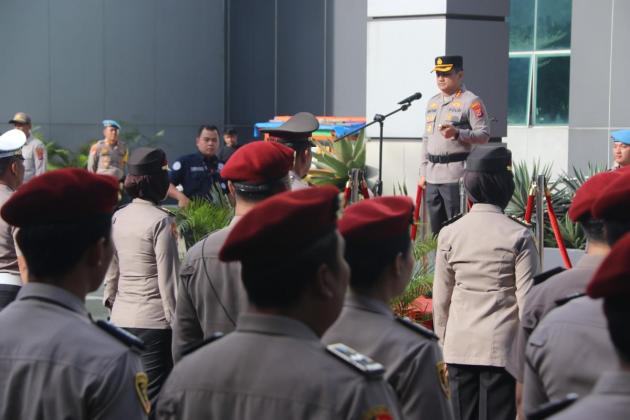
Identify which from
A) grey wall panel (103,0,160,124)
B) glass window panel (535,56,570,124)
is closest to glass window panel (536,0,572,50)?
glass window panel (535,56,570,124)

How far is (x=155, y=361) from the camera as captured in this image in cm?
600

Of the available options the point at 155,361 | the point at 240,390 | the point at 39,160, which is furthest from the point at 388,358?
the point at 39,160

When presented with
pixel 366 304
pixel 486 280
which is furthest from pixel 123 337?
pixel 486 280

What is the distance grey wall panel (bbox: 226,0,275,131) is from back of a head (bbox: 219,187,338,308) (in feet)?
73.3

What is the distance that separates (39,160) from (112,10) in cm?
745

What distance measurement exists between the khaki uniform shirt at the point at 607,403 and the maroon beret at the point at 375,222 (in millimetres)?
1053

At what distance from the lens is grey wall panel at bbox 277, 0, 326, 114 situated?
23875mm

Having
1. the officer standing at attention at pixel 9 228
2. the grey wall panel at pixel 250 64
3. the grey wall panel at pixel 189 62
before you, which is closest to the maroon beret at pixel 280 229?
the officer standing at attention at pixel 9 228

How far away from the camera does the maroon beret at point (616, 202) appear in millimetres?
3059

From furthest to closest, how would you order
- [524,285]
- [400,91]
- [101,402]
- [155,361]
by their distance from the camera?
[400,91] < [155,361] < [524,285] < [101,402]

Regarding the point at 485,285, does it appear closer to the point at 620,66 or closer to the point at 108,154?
the point at 620,66

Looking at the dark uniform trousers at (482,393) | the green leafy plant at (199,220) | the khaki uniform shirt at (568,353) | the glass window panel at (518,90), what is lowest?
the dark uniform trousers at (482,393)

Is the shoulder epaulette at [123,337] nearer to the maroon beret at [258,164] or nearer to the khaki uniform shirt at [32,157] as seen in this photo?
the maroon beret at [258,164]

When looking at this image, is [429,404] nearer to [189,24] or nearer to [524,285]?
[524,285]
